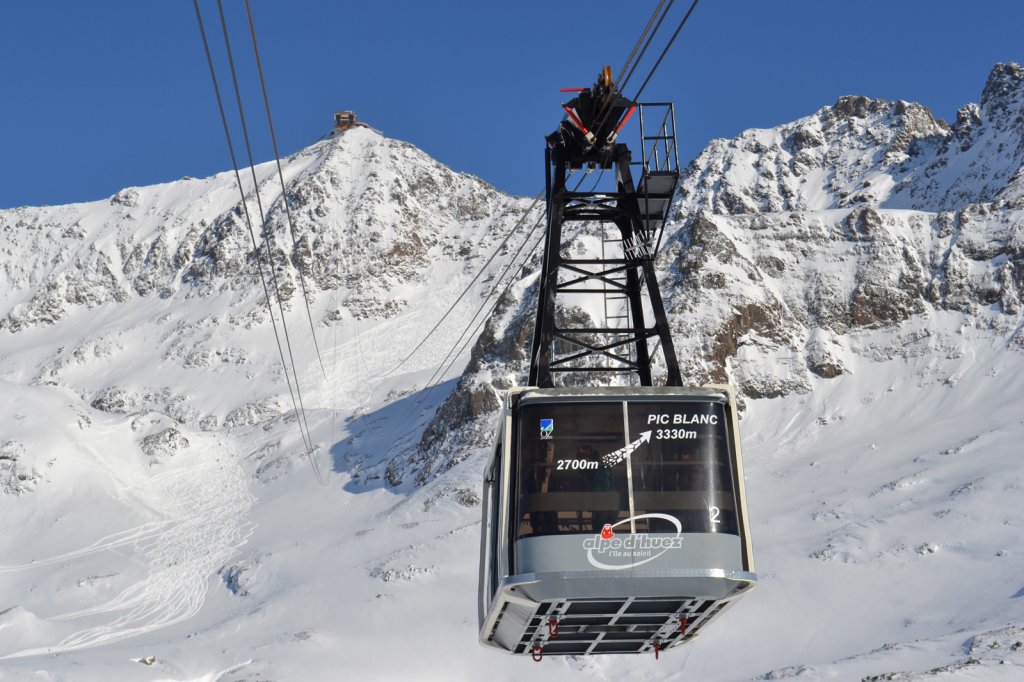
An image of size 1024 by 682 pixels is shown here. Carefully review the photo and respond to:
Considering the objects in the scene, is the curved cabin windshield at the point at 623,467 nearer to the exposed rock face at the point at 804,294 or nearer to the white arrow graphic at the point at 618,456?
the white arrow graphic at the point at 618,456

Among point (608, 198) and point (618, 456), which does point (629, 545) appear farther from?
point (608, 198)

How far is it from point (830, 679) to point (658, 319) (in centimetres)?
3895

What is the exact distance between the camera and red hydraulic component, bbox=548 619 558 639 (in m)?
20.0

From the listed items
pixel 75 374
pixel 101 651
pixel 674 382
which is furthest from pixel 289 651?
pixel 75 374

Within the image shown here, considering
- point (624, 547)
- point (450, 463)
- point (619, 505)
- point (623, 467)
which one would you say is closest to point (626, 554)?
point (624, 547)

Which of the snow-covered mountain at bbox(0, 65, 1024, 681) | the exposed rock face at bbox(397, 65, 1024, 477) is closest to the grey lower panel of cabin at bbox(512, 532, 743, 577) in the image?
the snow-covered mountain at bbox(0, 65, 1024, 681)

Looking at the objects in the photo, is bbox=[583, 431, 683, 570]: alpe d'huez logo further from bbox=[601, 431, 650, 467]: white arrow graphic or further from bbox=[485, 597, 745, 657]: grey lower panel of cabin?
bbox=[601, 431, 650, 467]: white arrow graphic

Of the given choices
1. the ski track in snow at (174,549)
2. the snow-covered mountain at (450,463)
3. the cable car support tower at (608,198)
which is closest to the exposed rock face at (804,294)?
the snow-covered mountain at (450,463)

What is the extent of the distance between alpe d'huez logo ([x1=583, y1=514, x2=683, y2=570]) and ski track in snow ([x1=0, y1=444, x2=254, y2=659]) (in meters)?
75.4

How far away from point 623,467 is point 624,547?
4.36 ft

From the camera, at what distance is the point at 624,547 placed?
18.2 meters

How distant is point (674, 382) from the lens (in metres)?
23.1

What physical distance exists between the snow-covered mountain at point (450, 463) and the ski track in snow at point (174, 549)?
1.24 feet

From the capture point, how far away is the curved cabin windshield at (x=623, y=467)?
1864 cm
